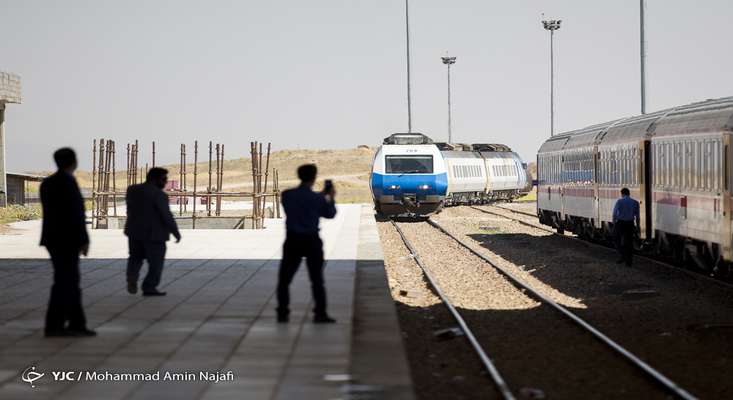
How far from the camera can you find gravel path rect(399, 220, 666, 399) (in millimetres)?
10234

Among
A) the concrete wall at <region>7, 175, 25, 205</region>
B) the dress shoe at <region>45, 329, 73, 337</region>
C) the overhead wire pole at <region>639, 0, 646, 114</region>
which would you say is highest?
the overhead wire pole at <region>639, 0, 646, 114</region>

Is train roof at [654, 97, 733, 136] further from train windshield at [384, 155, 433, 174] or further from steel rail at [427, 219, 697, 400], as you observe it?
train windshield at [384, 155, 433, 174]

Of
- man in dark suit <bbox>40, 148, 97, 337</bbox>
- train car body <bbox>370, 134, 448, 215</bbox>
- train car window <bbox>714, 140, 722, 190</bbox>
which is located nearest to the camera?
man in dark suit <bbox>40, 148, 97, 337</bbox>

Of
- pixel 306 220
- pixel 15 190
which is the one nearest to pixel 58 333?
pixel 306 220

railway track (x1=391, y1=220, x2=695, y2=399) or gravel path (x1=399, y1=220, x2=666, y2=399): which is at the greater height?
railway track (x1=391, y1=220, x2=695, y2=399)

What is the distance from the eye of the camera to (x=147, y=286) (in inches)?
599

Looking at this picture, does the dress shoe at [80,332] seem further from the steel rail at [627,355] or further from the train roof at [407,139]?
the train roof at [407,139]

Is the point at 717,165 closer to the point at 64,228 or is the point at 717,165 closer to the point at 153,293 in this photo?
the point at 153,293

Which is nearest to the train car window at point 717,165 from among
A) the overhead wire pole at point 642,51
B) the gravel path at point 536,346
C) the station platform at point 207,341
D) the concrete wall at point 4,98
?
the gravel path at point 536,346

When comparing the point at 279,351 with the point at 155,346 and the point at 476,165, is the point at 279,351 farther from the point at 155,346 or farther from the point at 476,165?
the point at 476,165

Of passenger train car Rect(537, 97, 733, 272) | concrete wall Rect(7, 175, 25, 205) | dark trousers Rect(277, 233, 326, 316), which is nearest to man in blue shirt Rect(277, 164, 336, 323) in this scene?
dark trousers Rect(277, 233, 326, 316)

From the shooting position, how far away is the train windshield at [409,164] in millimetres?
41500

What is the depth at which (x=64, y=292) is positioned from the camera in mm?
11227

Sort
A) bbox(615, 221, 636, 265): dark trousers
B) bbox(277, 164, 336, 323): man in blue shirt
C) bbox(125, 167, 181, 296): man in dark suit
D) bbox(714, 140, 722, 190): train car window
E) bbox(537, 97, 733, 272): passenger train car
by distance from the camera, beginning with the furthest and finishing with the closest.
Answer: bbox(615, 221, 636, 265): dark trousers < bbox(537, 97, 733, 272): passenger train car < bbox(714, 140, 722, 190): train car window < bbox(125, 167, 181, 296): man in dark suit < bbox(277, 164, 336, 323): man in blue shirt
